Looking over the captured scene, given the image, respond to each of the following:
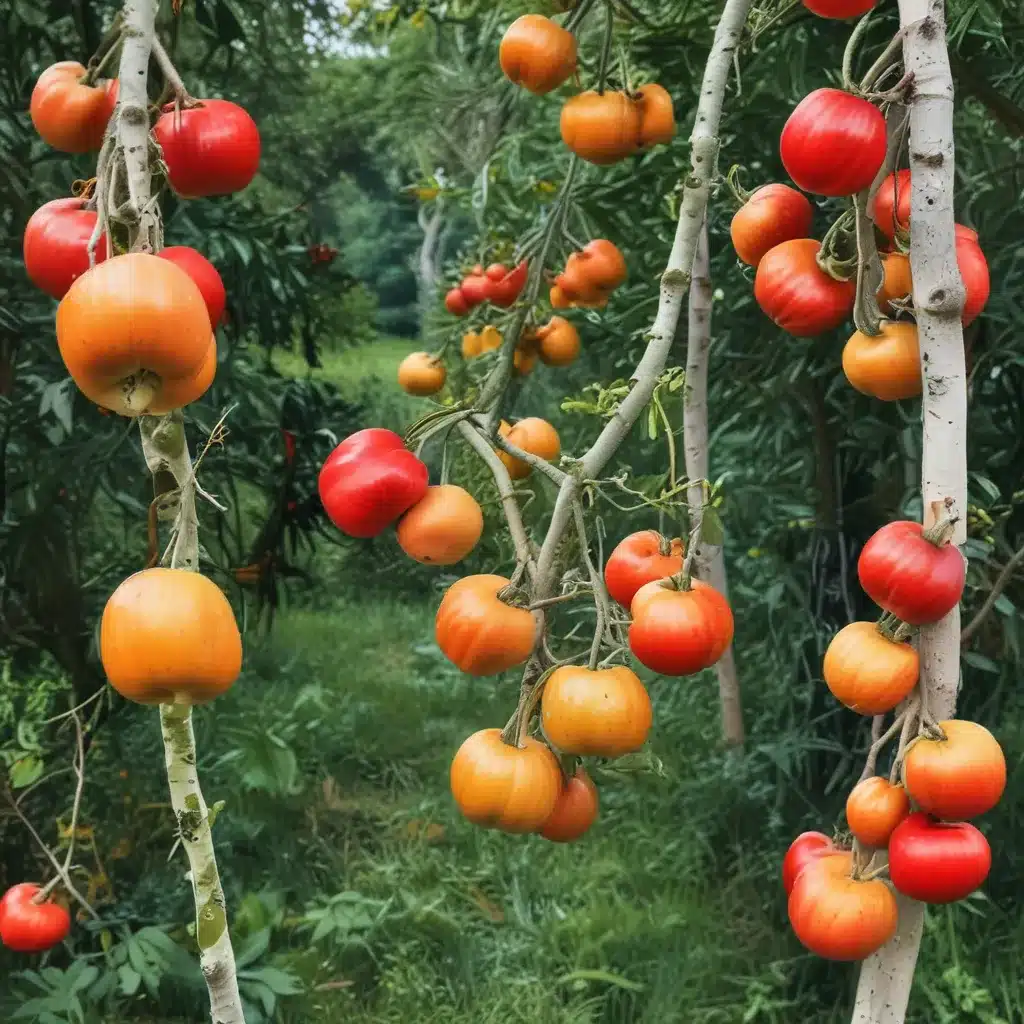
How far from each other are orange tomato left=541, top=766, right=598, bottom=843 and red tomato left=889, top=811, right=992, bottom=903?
0.26 metres

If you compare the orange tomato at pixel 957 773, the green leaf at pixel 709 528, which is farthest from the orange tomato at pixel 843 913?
the green leaf at pixel 709 528

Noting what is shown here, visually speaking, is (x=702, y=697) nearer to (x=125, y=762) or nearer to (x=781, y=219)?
(x=125, y=762)

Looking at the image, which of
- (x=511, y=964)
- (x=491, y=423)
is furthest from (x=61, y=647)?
(x=491, y=423)

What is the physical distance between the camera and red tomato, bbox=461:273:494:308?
2.37 m

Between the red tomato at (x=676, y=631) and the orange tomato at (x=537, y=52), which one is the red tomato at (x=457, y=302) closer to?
the orange tomato at (x=537, y=52)

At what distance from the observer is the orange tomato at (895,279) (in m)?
0.97

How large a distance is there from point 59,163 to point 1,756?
5.47 ft

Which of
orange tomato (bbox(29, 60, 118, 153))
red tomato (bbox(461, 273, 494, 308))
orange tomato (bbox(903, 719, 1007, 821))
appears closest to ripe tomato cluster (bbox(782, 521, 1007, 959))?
orange tomato (bbox(903, 719, 1007, 821))

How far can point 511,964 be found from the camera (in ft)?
10.0

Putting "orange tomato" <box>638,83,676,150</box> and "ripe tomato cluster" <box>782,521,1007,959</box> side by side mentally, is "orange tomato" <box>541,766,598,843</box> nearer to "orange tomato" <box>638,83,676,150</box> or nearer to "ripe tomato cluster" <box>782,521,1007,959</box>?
"ripe tomato cluster" <box>782,521,1007,959</box>

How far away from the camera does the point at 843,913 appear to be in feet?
3.05

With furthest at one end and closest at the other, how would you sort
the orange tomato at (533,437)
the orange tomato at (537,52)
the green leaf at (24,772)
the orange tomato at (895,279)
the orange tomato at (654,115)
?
the green leaf at (24,772)
the orange tomato at (654,115)
the orange tomato at (537,52)
the orange tomato at (533,437)
the orange tomato at (895,279)

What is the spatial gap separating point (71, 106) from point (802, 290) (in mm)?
693

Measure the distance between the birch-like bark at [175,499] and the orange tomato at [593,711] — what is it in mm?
299
